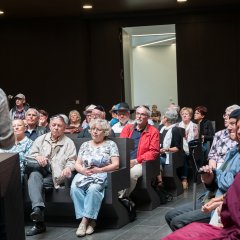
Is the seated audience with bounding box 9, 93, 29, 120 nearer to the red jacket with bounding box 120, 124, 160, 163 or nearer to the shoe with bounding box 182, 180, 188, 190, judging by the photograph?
the shoe with bounding box 182, 180, 188, 190

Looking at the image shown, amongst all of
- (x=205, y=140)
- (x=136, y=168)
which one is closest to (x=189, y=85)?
(x=205, y=140)

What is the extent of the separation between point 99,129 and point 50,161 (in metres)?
0.63

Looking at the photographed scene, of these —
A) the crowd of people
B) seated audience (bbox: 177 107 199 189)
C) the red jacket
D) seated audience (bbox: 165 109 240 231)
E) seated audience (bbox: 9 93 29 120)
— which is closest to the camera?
the crowd of people

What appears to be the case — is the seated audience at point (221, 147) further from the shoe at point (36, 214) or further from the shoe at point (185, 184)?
the shoe at point (185, 184)

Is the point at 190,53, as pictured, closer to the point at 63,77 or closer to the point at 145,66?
the point at 63,77

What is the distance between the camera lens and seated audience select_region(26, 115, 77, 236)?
493cm

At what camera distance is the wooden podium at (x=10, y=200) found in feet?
6.72

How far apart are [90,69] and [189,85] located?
2610 millimetres

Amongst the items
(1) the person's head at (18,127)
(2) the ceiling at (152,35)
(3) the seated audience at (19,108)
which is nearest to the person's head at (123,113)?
(1) the person's head at (18,127)

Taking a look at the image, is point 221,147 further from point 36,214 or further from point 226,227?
point 226,227

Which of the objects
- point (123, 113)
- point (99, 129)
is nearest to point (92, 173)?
point (99, 129)

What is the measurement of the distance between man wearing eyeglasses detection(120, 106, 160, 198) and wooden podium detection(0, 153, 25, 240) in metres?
3.41

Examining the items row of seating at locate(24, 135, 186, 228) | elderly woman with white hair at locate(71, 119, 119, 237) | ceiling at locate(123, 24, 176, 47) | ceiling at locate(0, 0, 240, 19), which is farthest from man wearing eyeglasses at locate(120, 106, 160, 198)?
ceiling at locate(123, 24, 176, 47)

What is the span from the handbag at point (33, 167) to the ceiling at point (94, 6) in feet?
20.6
